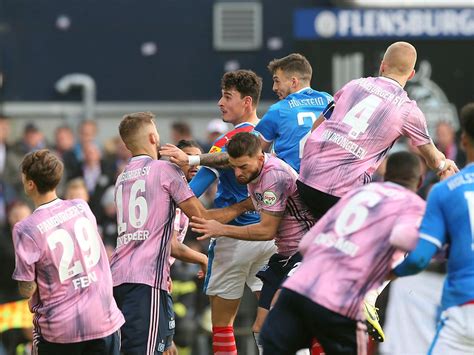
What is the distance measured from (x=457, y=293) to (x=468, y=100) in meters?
10.6

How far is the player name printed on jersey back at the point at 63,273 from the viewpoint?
29.6 feet

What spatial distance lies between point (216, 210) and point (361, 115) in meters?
1.48

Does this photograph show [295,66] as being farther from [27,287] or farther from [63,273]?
[27,287]

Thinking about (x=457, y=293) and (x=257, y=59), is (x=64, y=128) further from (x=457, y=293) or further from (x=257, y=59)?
(x=457, y=293)

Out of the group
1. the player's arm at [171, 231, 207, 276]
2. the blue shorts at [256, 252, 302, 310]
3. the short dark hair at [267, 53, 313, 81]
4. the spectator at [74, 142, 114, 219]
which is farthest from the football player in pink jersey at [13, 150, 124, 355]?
the spectator at [74, 142, 114, 219]

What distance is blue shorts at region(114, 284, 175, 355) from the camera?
9844 mm

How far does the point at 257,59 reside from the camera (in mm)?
21156

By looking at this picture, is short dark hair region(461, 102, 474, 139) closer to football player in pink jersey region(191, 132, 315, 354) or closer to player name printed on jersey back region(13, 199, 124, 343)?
football player in pink jersey region(191, 132, 315, 354)

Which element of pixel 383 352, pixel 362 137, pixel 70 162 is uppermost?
pixel 362 137

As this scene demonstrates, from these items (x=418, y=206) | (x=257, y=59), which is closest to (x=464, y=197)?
(x=418, y=206)

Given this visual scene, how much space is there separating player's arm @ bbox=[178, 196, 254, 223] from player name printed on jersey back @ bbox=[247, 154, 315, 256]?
39 cm

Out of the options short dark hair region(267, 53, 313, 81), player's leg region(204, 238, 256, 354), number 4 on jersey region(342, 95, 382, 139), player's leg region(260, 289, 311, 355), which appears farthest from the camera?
player's leg region(204, 238, 256, 354)

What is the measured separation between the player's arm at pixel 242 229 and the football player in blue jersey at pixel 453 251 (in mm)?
1974

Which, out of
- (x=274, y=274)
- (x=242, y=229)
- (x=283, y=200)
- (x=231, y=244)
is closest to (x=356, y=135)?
(x=283, y=200)
